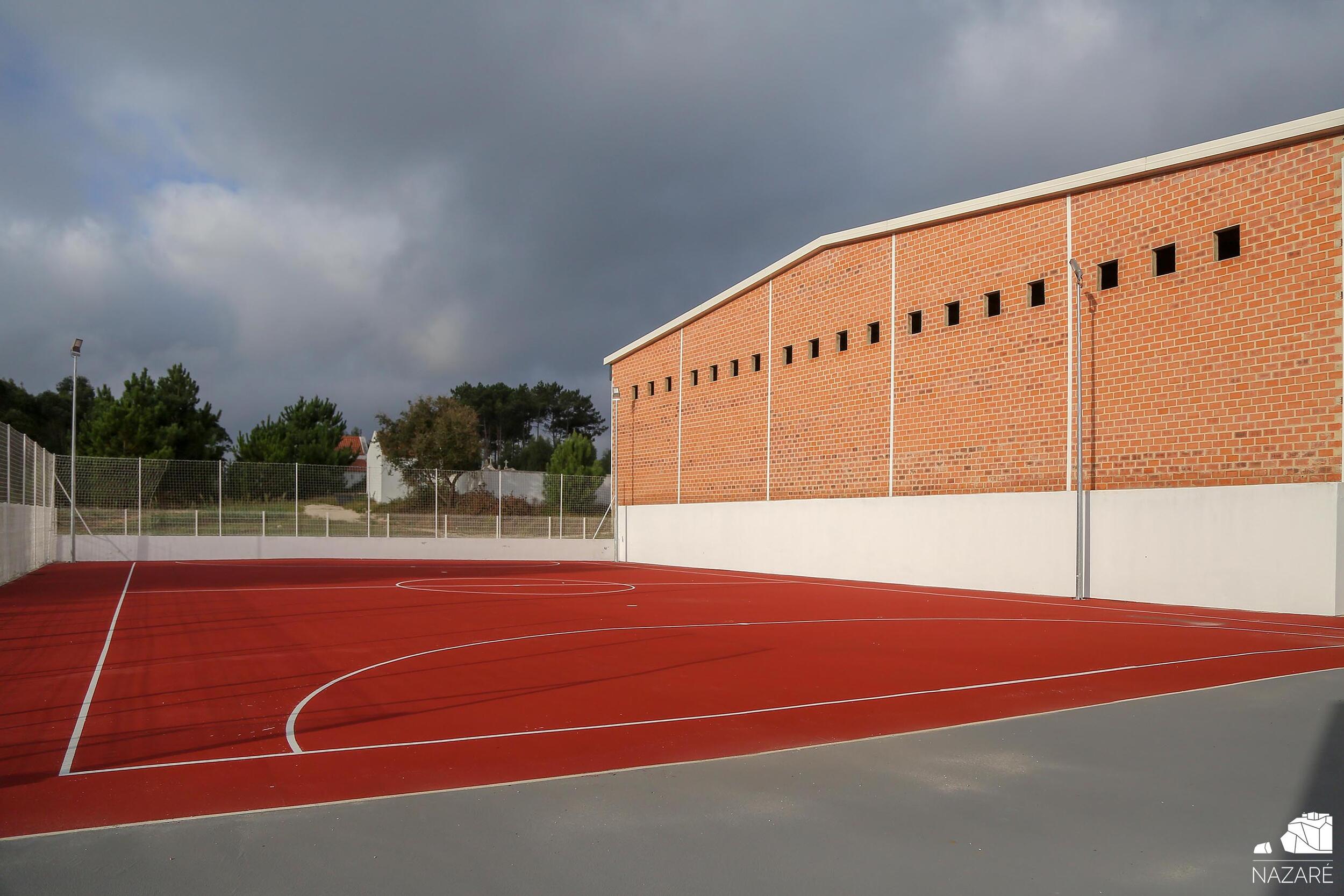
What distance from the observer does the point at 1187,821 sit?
15.7 feet

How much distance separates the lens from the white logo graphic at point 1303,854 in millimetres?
4031

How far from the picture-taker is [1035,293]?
22.1 meters

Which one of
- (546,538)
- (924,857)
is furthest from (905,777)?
(546,538)

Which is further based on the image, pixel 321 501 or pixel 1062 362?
pixel 321 501

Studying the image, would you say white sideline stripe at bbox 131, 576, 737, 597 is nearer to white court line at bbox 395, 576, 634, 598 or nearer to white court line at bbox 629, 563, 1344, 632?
white court line at bbox 395, 576, 634, 598

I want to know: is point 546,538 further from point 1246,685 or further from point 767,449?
point 1246,685

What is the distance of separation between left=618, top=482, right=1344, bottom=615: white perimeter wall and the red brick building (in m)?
0.07

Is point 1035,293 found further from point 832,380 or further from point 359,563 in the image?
point 359,563

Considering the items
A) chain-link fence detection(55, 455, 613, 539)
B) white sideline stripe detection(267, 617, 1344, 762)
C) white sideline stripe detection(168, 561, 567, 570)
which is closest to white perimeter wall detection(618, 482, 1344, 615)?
white sideline stripe detection(267, 617, 1344, 762)

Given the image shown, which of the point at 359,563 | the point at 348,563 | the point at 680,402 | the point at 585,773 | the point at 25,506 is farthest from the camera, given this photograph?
the point at 680,402

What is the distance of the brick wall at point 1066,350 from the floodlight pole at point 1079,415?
24 cm

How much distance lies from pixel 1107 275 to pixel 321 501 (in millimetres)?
27338

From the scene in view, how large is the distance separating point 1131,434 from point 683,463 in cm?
1813

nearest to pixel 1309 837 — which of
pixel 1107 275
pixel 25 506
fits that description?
pixel 1107 275
